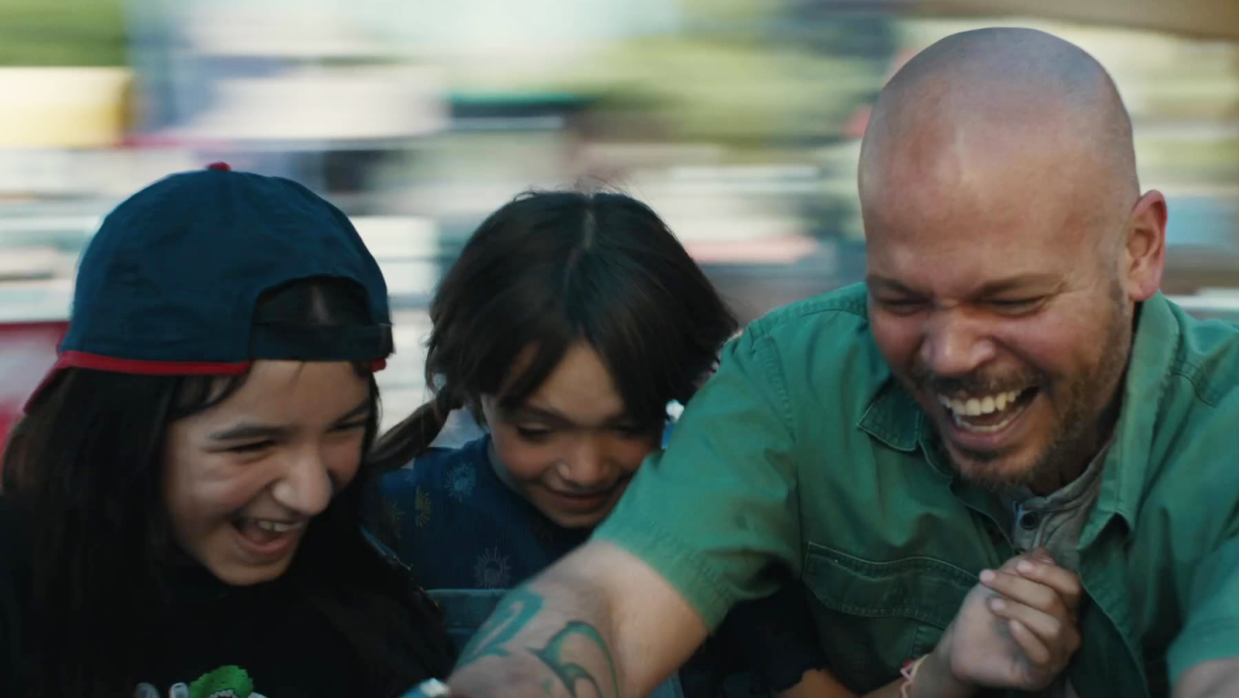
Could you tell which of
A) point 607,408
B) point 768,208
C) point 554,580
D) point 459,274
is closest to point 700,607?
point 554,580

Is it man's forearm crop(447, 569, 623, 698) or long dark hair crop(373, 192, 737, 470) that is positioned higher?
long dark hair crop(373, 192, 737, 470)

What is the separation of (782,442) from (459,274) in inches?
27.5

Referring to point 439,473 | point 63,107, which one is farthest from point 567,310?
point 63,107

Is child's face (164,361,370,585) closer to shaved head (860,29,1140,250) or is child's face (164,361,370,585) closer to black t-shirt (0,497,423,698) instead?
black t-shirt (0,497,423,698)

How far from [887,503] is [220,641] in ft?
3.27

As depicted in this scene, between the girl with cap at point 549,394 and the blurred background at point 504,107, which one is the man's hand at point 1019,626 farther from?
the blurred background at point 504,107

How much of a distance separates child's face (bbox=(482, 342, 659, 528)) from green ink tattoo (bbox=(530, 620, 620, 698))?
48cm

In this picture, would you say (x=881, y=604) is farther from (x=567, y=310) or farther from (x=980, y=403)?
(x=567, y=310)

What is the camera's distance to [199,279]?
189cm

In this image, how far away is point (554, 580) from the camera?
1930 millimetres

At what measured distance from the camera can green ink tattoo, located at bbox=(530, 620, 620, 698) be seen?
A: 1.78m

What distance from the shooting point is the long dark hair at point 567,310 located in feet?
7.55

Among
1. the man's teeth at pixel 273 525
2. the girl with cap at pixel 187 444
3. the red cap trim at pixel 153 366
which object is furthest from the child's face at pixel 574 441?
the red cap trim at pixel 153 366

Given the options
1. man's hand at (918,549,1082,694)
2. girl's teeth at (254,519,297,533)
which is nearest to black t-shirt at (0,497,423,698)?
girl's teeth at (254,519,297,533)
